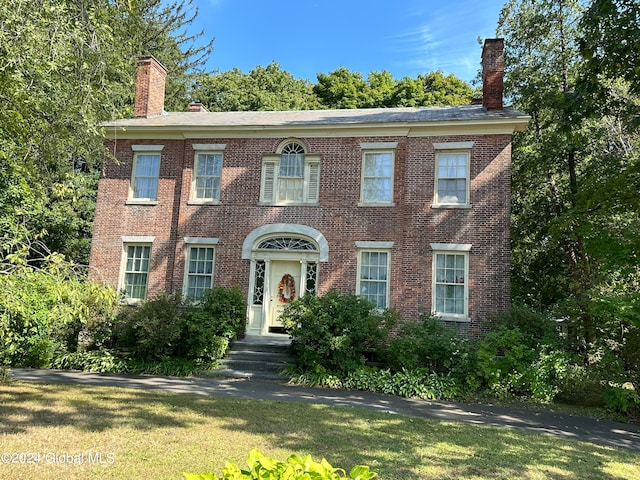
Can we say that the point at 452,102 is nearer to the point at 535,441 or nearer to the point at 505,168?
the point at 505,168

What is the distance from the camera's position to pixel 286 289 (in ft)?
49.2

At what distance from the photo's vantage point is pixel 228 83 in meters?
32.7

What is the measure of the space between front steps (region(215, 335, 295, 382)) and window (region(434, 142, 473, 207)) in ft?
20.8

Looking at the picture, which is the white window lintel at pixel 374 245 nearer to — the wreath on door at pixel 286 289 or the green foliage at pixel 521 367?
the wreath on door at pixel 286 289

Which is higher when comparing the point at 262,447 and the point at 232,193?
the point at 232,193

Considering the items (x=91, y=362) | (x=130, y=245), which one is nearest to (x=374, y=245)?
(x=130, y=245)

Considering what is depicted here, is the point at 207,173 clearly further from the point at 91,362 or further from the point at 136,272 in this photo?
the point at 91,362

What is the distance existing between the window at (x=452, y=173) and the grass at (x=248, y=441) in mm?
8050

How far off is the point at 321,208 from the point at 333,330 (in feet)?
15.6

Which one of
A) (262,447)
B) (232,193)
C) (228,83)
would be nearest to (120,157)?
(232,193)

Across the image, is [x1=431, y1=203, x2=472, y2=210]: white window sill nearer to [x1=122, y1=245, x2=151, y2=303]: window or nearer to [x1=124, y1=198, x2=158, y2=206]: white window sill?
[x1=124, y1=198, x2=158, y2=206]: white window sill

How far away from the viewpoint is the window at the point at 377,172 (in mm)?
14805

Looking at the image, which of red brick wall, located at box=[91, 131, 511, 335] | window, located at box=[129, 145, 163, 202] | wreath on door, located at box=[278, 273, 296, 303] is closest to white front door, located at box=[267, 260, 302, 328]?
wreath on door, located at box=[278, 273, 296, 303]

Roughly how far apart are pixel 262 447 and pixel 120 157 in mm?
13299
